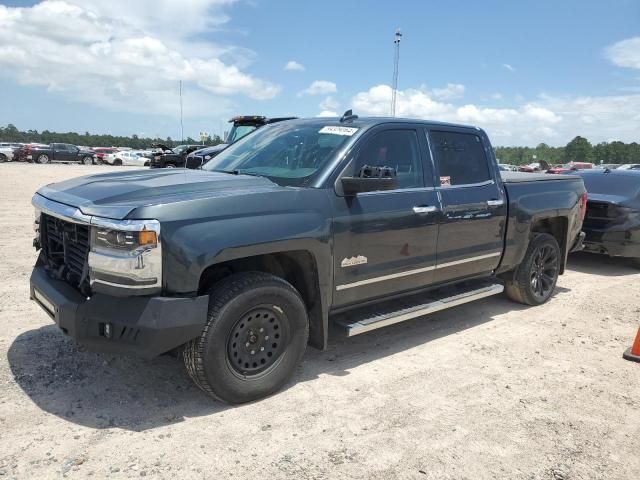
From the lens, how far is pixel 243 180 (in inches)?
148

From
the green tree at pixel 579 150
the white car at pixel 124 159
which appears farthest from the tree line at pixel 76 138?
the green tree at pixel 579 150

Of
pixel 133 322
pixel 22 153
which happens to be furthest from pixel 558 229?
pixel 22 153

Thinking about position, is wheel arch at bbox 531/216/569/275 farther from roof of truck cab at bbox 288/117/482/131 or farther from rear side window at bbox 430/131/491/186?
roof of truck cab at bbox 288/117/482/131

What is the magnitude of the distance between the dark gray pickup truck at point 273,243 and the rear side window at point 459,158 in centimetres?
2

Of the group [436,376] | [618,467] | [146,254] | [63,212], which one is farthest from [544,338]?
[63,212]

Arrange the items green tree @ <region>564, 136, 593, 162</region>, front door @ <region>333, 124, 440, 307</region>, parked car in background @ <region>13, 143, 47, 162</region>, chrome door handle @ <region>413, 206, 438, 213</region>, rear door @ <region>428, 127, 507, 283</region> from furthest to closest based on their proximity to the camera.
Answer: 1. green tree @ <region>564, 136, 593, 162</region>
2. parked car in background @ <region>13, 143, 47, 162</region>
3. rear door @ <region>428, 127, 507, 283</region>
4. chrome door handle @ <region>413, 206, 438, 213</region>
5. front door @ <region>333, 124, 440, 307</region>

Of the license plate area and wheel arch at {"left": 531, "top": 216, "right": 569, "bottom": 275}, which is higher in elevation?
wheel arch at {"left": 531, "top": 216, "right": 569, "bottom": 275}

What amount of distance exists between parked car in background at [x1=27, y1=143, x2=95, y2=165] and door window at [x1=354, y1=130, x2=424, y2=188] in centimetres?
4049

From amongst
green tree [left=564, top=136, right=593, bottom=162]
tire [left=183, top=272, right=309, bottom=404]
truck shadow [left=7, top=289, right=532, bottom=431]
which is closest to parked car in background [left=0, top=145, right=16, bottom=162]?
truck shadow [left=7, top=289, right=532, bottom=431]

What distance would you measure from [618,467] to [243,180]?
9.71ft

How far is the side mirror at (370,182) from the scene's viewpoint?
3.63 meters

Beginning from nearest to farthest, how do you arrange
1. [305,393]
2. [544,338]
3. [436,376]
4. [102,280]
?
[102,280]
[305,393]
[436,376]
[544,338]

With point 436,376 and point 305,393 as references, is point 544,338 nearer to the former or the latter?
point 436,376

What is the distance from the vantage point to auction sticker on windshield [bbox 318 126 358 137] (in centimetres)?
407
